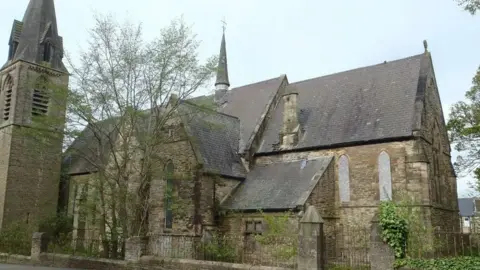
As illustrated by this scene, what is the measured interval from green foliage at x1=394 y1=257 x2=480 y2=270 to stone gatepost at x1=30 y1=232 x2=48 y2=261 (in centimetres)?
1571

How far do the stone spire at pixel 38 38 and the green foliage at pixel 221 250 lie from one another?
21.5 meters

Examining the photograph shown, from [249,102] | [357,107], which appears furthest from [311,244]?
[249,102]

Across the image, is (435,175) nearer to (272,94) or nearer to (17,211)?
(272,94)

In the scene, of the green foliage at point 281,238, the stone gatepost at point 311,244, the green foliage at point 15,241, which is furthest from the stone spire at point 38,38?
the stone gatepost at point 311,244

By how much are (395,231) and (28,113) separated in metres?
28.0

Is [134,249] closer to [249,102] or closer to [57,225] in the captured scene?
[249,102]

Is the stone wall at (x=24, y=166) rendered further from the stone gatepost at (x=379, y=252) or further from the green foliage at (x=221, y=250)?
the stone gatepost at (x=379, y=252)

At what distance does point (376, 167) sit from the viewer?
21.8m

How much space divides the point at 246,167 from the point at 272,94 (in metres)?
5.37

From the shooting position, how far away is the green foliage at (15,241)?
23.8 metres

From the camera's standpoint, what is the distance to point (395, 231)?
43.1 ft

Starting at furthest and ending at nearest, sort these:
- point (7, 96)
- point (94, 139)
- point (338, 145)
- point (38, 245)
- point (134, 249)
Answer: point (7, 96), point (338, 145), point (94, 139), point (38, 245), point (134, 249)

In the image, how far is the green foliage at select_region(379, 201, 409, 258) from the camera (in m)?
13.1

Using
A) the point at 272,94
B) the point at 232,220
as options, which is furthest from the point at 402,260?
the point at 272,94
